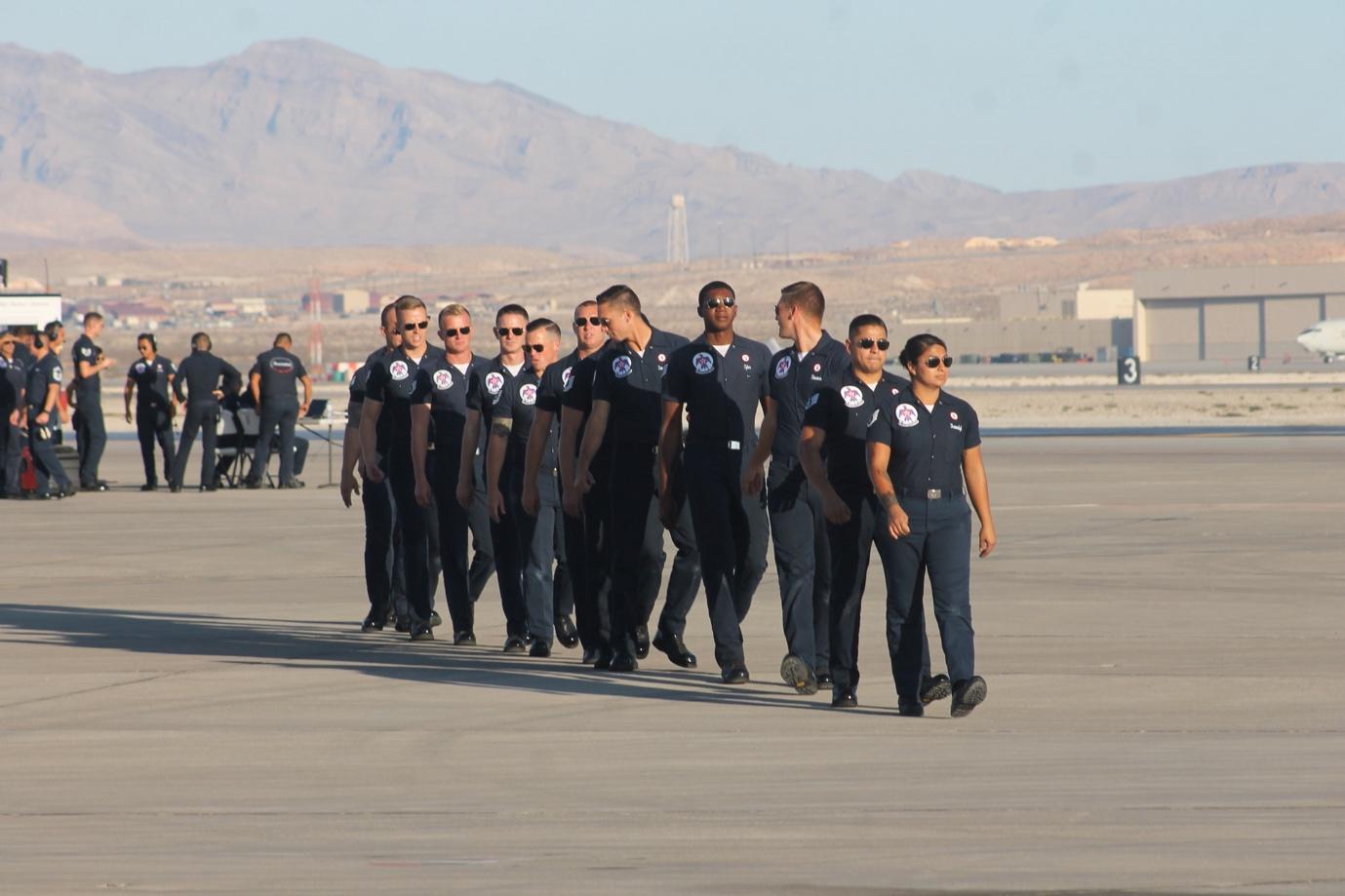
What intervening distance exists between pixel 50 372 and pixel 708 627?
1368cm

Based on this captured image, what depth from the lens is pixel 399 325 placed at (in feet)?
42.6

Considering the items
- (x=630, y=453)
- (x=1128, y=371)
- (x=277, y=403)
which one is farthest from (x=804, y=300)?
(x=1128, y=371)

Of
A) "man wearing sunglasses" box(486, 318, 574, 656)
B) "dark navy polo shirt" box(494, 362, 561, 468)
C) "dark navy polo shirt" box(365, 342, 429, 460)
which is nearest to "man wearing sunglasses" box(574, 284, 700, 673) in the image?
"man wearing sunglasses" box(486, 318, 574, 656)

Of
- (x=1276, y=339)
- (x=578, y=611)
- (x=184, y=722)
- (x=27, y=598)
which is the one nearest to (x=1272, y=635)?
(x=578, y=611)

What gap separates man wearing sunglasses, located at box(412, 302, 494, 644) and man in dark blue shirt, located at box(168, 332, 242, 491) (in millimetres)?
14208

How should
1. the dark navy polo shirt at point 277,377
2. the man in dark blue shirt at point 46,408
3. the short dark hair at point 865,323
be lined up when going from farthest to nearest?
1. the dark navy polo shirt at point 277,377
2. the man in dark blue shirt at point 46,408
3. the short dark hair at point 865,323

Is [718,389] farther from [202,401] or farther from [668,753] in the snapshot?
[202,401]

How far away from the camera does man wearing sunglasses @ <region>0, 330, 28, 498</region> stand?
24312mm

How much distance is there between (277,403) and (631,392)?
16576mm

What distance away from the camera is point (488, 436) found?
12266 mm

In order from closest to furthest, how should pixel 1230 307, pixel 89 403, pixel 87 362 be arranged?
pixel 87 362
pixel 89 403
pixel 1230 307

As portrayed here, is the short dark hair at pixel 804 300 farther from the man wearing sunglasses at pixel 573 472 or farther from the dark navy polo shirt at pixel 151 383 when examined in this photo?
the dark navy polo shirt at pixel 151 383

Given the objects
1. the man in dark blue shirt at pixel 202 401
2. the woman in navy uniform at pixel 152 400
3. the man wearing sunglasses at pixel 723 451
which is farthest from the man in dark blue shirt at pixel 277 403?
the man wearing sunglasses at pixel 723 451

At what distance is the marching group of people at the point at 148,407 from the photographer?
985 inches
